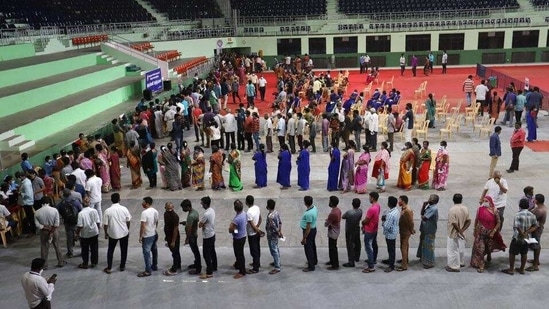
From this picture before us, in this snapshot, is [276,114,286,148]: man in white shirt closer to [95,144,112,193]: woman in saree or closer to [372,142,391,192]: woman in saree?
[372,142,391,192]: woman in saree

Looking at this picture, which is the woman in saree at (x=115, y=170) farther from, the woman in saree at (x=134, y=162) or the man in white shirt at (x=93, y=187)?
the man in white shirt at (x=93, y=187)

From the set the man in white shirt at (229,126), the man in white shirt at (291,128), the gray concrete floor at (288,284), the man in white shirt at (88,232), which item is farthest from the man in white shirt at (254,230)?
the man in white shirt at (229,126)

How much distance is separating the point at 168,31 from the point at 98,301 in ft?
96.1

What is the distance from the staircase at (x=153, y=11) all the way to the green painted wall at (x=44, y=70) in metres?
13.4

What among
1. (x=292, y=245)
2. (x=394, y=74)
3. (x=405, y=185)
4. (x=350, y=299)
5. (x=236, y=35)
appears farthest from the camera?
(x=236, y=35)

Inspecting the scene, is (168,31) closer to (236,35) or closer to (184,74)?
(236,35)

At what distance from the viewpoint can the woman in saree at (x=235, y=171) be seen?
40.6ft

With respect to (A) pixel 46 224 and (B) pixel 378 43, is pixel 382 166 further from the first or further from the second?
(B) pixel 378 43

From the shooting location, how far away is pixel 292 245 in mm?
9680

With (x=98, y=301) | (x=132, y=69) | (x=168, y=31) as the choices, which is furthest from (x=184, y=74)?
(x=98, y=301)

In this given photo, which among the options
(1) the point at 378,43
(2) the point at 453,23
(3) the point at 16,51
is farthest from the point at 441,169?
(2) the point at 453,23

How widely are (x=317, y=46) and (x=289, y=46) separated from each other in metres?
1.91

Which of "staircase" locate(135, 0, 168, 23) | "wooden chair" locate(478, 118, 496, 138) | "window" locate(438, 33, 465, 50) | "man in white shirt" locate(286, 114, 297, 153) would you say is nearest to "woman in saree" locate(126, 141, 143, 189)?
"man in white shirt" locate(286, 114, 297, 153)

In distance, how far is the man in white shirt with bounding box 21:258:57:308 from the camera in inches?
262
